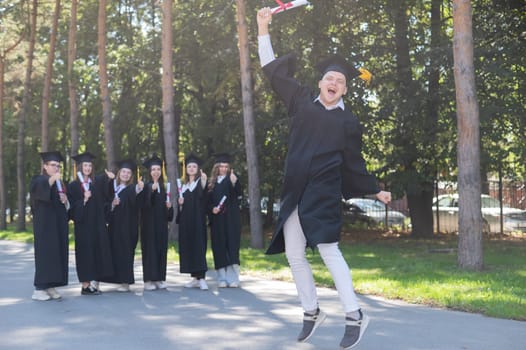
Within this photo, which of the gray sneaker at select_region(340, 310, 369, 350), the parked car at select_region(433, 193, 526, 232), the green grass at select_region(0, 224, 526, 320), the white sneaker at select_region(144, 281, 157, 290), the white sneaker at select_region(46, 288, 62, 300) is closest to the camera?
the gray sneaker at select_region(340, 310, 369, 350)

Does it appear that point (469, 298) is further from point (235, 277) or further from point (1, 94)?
point (1, 94)

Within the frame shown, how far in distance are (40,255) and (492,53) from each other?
510 inches

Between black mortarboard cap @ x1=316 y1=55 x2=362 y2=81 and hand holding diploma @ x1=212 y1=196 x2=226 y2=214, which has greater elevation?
black mortarboard cap @ x1=316 y1=55 x2=362 y2=81

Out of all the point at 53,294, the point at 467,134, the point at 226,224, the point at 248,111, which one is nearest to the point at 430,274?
the point at 467,134

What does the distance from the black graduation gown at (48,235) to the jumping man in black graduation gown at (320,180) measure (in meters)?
4.55

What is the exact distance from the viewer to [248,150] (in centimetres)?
1838

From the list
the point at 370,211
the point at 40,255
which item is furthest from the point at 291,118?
the point at 370,211

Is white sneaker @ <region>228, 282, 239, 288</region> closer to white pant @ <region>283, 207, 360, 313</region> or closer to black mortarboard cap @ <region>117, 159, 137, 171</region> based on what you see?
black mortarboard cap @ <region>117, 159, 137, 171</region>

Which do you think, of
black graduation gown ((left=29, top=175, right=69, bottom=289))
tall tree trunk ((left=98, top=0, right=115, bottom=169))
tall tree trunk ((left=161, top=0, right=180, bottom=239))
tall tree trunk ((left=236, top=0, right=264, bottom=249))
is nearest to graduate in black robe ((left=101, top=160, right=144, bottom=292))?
black graduation gown ((left=29, top=175, right=69, bottom=289))

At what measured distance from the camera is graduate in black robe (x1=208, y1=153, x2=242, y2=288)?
11164mm

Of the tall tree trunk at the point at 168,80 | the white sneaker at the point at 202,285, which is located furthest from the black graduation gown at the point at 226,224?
the tall tree trunk at the point at 168,80

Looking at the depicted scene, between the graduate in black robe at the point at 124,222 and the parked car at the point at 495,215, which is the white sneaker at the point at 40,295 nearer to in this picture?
the graduate in black robe at the point at 124,222

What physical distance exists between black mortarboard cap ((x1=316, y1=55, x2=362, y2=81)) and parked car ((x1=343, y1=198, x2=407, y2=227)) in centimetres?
2292

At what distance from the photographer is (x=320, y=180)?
5.92 meters
